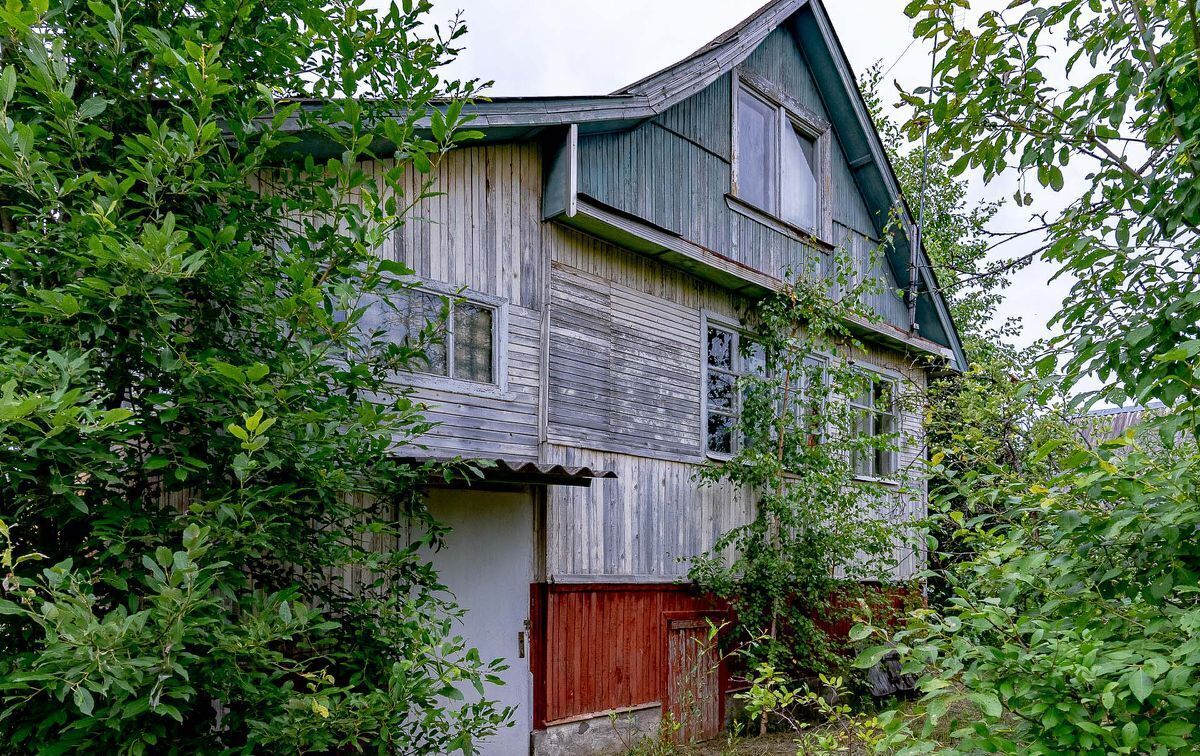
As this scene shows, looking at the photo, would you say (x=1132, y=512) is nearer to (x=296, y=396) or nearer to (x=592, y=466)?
(x=296, y=396)

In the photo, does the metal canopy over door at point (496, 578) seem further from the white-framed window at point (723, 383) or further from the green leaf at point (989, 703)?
the green leaf at point (989, 703)

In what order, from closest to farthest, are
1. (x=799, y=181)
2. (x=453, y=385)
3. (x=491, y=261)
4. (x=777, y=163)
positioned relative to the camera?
(x=453, y=385) → (x=491, y=261) → (x=777, y=163) → (x=799, y=181)

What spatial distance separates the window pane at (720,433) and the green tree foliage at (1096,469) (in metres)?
5.50

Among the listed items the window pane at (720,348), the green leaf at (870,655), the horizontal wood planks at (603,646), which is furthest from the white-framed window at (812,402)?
the green leaf at (870,655)

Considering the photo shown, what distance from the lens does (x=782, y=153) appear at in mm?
10477

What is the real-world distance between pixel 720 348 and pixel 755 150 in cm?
254

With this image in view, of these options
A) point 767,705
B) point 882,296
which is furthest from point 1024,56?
point 882,296

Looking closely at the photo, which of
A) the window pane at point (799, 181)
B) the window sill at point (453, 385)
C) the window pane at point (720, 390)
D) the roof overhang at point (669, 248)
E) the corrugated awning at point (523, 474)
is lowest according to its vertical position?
the corrugated awning at point (523, 474)

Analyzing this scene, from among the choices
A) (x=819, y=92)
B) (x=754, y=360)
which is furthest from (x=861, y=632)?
(x=819, y=92)

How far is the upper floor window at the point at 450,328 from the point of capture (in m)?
6.30

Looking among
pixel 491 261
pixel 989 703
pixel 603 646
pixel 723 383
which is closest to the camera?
pixel 989 703

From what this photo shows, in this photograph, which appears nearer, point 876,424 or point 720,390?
point 720,390

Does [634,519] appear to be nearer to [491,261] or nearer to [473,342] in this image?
[473,342]

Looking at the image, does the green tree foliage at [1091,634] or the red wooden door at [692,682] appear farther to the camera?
the red wooden door at [692,682]
